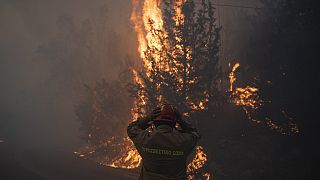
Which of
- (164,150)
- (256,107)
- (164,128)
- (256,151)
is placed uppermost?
(256,107)

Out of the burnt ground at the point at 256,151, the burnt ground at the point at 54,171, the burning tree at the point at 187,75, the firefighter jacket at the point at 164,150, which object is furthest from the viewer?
the burnt ground at the point at 54,171

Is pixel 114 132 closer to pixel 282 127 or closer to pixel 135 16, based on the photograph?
pixel 135 16

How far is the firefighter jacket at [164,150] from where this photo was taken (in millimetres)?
3244

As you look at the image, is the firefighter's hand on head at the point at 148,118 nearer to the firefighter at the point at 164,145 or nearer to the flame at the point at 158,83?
the firefighter at the point at 164,145

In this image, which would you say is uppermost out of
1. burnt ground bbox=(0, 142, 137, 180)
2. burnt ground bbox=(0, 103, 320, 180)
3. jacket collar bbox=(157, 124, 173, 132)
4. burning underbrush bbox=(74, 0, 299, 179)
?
burning underbrush bbox=(74, 0, 299, 179)

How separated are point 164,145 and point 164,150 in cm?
5

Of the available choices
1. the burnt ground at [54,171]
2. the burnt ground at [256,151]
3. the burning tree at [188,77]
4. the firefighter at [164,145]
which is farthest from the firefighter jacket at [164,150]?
the burnt ground at [54,171]

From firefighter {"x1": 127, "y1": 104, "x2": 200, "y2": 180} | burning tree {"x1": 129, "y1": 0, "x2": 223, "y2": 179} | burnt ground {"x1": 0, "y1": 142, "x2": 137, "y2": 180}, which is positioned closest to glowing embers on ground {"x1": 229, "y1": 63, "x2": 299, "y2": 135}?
burning tree {"x1": 129, "y1": 0, "x2": 223, "y2": 179}

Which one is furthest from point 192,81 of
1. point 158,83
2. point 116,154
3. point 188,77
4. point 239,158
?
point 116,154

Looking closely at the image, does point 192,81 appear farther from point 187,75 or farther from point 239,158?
point 239,158

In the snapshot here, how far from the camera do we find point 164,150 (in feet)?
10.6

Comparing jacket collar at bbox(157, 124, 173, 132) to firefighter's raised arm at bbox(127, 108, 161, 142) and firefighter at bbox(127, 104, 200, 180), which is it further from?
firefighter's raised arm at bbox(127, 108, 161, 142)

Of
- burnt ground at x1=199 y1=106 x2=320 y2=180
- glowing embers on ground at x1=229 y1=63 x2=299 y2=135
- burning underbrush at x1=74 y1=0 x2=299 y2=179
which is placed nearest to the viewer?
burnt ground at x1=199 y1=106 x2=320 y2=180

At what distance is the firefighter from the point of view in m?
3.25
